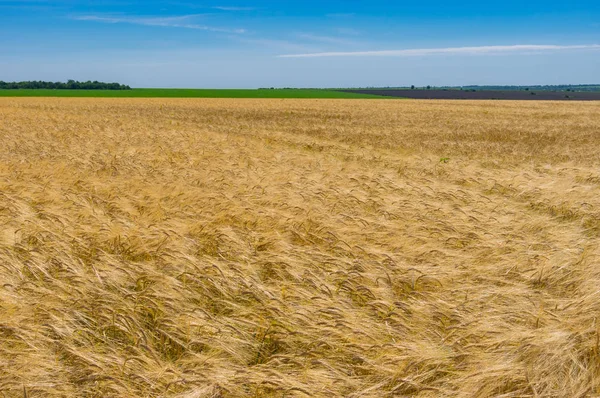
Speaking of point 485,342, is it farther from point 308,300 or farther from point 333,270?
point 333,270

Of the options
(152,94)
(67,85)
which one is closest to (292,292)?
(152,94)

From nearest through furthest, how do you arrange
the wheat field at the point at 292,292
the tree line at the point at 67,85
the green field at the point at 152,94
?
the wheat field at the point at 292,292 < the green field at the point at 152,94 < the tree line at the point at 67,85

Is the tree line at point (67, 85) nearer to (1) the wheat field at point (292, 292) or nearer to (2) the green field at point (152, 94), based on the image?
(2) the green field at point (152, 94)

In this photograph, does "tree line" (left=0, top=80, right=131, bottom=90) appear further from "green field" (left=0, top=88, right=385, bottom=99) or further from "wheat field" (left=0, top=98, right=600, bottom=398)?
"wheat field" (left=0, top=98, right=600, bottom=398)

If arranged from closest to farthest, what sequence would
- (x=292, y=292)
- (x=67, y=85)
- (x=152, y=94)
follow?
(x=292, y=292), (x=152, y=94), (x=67, y=85)

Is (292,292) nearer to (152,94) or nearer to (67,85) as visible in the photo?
(152,94)

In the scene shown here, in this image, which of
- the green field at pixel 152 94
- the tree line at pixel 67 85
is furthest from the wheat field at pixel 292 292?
the tree line at pixel 67 85

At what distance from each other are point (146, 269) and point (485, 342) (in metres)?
2.23

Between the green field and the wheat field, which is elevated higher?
the wheat field

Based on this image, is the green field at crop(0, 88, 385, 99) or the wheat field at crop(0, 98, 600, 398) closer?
the wheat field at crop(0, 98, 600, 398)

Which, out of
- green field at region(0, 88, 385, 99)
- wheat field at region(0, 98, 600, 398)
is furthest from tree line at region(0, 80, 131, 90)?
wheat field at region(0, 98, 600, 398)

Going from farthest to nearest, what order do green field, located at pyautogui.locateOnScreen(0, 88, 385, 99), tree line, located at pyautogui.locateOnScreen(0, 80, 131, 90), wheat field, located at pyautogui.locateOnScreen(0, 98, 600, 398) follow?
tree line, located at pyautogui.locateOnScreen(0, 80, 131, 90), green field, located at pyautogui.locateOnScreen(0, 88, 385, 99), wheat field, located at pyautogui.locateOnScreen(0, 98, 600, 398)

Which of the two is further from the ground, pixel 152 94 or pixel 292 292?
pixel 292 292

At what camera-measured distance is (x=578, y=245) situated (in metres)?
4.08
